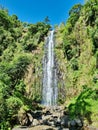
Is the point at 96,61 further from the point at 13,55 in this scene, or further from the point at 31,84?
the point at 13,55

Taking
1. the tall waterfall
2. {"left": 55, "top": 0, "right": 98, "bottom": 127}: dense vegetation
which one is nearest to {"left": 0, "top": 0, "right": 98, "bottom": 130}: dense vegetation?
{"left": 55, "top": 0, "right": 98, "bottom": 127}: dense vegetation

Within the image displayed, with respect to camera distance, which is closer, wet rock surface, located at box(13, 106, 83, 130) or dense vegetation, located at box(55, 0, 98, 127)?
wet rock surface, located at box(13, 106, 83, 130)

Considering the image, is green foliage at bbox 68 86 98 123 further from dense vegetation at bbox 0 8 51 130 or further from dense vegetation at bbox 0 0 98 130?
dense vegetation at bbox 0 8 51 130

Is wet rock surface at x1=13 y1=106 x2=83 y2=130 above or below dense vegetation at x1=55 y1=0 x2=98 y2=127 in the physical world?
A: below

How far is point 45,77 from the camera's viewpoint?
27.9 metres

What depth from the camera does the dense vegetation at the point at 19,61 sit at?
65.8ft

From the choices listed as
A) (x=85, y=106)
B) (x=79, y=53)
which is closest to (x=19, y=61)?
(x=79, y=53)

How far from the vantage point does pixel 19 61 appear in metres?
27.5

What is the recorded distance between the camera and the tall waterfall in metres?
26.1

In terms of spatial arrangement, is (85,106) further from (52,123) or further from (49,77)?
(49,77)

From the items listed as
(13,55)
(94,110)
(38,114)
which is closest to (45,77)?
(13,55)

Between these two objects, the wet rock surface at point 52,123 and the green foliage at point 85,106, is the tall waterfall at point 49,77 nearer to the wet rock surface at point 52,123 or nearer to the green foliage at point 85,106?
the wet rock surface at point 52,123

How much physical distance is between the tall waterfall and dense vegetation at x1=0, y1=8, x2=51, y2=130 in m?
0.65

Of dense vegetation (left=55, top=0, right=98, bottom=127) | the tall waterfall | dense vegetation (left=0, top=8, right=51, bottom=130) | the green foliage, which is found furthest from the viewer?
the tall waterfall
